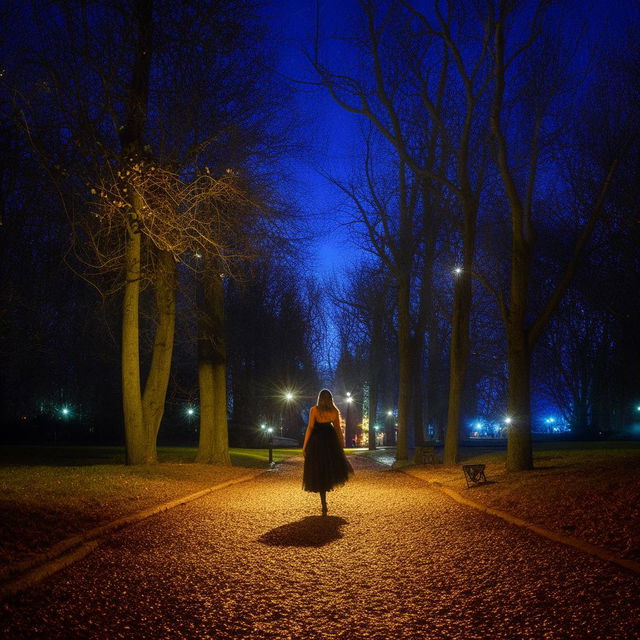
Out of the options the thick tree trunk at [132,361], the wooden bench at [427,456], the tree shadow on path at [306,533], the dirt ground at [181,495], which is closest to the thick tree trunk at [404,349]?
the wooden bench at [427,456]

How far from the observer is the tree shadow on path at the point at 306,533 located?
6781 mm

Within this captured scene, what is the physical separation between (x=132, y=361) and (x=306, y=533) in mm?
7980

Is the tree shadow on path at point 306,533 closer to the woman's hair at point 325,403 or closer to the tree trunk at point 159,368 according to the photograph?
the woman's hair at point 325,403

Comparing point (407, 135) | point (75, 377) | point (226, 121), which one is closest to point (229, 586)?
point (226, 121)

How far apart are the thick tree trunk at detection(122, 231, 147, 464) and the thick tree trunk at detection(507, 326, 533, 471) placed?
333 inches

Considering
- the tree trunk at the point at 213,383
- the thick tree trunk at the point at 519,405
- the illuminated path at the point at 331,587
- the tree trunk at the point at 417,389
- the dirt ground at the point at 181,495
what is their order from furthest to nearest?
the tree trunk at the point at 417,389, the tree trunk at the point at 213,383, the thick tree trunk at the point at 519,405, the dirt ground at the point at 181,495, the illuminated path at the point at 331,587

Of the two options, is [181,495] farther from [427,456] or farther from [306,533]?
[427,456]

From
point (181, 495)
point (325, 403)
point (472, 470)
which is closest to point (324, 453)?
point (325, 403)

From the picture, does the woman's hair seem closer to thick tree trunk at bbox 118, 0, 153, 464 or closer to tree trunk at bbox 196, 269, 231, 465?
thick tree trunk at bbox 118, 0, 153, 464

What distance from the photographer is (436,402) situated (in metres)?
49.9

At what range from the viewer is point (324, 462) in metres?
8.99

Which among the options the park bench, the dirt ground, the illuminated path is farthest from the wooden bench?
the illuminated path

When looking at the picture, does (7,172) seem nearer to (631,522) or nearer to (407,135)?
(631,522)

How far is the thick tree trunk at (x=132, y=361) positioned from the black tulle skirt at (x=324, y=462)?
248 inches
